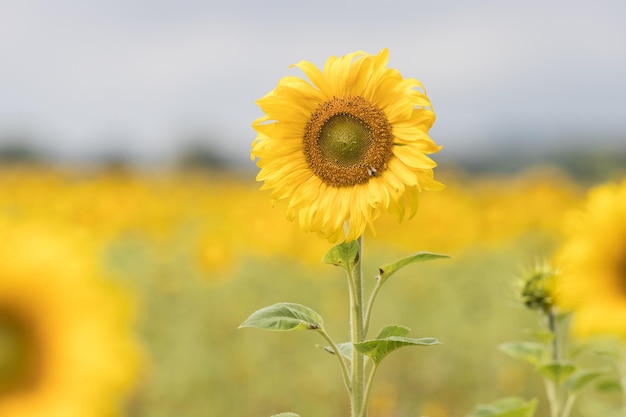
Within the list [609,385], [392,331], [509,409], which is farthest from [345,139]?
[609,385]

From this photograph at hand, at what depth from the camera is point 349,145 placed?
164 cm

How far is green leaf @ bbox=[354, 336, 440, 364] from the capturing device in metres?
1.41

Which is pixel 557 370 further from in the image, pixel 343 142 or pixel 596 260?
pixel 343 142

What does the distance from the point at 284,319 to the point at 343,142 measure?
40 cm

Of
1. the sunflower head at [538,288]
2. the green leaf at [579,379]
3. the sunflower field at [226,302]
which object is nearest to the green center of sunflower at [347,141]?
the sunflower field at [226,302]

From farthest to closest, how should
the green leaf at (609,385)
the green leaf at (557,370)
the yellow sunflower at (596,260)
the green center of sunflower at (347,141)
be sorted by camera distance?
the green leaf at (609,385) < the green leaf at (557,370) < the yellow sunflower at (596,260) < the green center of sunflower at (347,141)

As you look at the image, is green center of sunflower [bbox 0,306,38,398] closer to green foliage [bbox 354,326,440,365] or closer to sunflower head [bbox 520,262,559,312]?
green foliage [bbox 354,326,440,365]

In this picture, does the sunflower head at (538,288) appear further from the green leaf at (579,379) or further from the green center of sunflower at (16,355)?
the green center of sunflower at (16,355)

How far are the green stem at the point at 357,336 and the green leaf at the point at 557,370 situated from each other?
67 cm

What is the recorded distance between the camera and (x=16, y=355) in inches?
41.0

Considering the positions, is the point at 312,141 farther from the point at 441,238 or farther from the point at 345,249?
the point at 441,238

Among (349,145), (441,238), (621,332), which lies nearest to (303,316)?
(349,145)

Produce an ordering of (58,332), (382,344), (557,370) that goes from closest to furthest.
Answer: (58,332) < (382,344) < (557,370)

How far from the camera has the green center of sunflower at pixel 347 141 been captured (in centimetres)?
164
